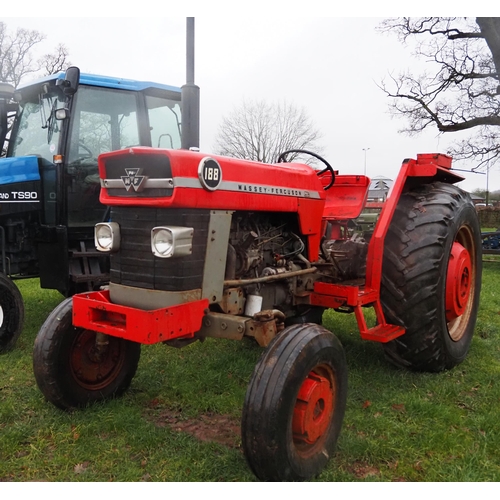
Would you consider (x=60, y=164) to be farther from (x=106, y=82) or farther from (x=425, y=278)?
(x=425, y=278)

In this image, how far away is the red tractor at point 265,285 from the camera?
7.81 feet

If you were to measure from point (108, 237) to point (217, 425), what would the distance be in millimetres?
1324

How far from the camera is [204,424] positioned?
2998 millimetres

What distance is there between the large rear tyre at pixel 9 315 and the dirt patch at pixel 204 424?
1896mm

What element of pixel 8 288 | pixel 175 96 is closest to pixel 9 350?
pixel 8 288

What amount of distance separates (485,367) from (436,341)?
69 centimetres

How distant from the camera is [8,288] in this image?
173 inches

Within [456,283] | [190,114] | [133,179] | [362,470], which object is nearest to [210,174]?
[133,179]

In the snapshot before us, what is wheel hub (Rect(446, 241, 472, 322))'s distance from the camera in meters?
3.67

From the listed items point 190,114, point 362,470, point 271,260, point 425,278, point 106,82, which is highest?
point 106,82

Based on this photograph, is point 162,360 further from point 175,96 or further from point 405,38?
point 405,38

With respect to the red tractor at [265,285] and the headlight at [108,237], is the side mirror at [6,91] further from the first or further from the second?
the headlight at [108,237]

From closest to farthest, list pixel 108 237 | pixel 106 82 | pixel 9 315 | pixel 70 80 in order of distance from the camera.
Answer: pixel 108 237 → pixel 9 315 → pixel 70 80 → pixel 106 82

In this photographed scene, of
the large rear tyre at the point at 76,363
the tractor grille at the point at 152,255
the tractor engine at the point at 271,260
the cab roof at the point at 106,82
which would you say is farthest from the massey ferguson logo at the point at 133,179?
the cab roof at the point at 106,82
